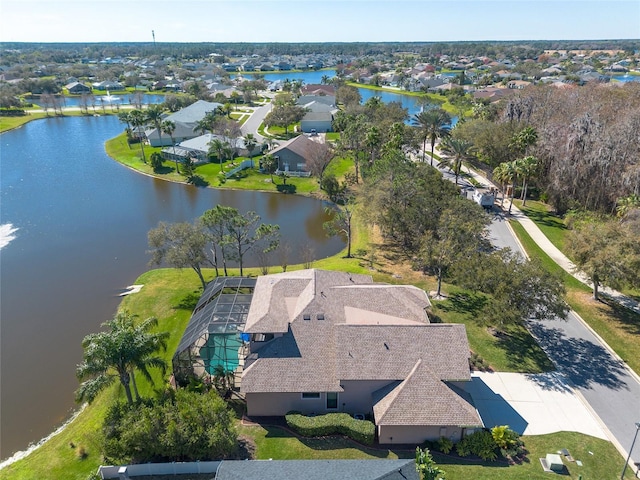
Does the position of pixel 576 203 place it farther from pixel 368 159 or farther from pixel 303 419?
pixel 303 419

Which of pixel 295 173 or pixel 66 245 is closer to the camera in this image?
pixel 66 245

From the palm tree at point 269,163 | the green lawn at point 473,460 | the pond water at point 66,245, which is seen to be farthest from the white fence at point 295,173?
the green lawn at point 473,460

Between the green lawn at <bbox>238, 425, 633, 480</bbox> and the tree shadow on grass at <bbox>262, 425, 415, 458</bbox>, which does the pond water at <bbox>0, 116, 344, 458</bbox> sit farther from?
the tree shadow on grass at <bbox>262, 425, 415, 458</bbox>

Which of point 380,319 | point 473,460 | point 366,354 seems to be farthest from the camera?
point 380,319

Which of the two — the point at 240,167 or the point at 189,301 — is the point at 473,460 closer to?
the point at 189,301

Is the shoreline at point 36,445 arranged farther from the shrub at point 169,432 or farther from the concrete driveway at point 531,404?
the concrete driveway at point 531,404

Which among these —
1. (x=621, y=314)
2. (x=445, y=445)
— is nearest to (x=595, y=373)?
(x=621, y=314)

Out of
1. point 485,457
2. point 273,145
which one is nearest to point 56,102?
point 273,145
